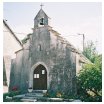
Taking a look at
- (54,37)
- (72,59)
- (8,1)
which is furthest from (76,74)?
(8,1)

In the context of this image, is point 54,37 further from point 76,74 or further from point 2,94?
point 2,94

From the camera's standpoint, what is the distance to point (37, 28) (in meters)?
12.6

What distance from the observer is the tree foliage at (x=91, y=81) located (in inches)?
431

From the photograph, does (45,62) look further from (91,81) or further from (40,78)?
(91,81)

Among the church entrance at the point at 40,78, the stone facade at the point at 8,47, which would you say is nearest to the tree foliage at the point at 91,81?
the church entrance at the point at 40,78

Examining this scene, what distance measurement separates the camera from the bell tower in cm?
1229

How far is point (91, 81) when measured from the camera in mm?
11305

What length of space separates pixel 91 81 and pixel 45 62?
2.19m

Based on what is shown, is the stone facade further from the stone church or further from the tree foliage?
the tree foliage

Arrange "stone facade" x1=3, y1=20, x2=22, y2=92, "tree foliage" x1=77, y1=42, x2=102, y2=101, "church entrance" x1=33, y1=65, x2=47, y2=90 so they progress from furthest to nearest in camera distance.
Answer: "church entrance" x1=33, y1=65, x2=47, y2=90
"stone facade" x1=3, y1=20, x2=22, y2=92
"tree foliage" x1=77, y1=42, x2=102, y2=101

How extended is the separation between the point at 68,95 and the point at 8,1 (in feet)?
13.4

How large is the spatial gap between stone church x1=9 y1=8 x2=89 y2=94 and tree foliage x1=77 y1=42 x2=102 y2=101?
1.10 feet

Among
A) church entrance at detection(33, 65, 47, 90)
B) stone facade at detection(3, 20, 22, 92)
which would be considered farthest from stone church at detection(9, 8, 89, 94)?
stone facade at detection(3, 20, 22, 92)

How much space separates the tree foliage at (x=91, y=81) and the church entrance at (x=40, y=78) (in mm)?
1588
